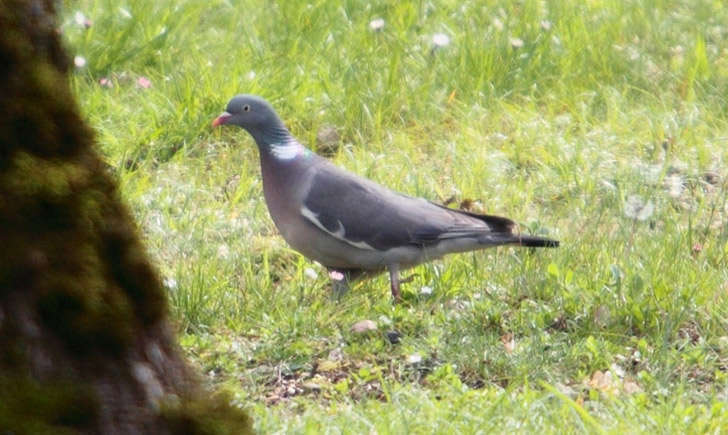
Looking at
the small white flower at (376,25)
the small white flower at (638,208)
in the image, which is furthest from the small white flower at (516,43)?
the small white flower at (638,208)

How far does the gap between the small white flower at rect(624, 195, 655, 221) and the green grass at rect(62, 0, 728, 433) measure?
0.05ft

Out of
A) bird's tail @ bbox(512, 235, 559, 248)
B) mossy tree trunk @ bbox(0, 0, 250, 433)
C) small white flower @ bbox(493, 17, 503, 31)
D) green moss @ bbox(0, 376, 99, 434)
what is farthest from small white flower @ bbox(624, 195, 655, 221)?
green moss @ bbox(0, 376, 99, 434)

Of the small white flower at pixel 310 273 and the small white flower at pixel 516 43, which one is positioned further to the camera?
the small white flower at pixel 516 43

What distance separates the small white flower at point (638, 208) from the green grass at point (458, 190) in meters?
0.01

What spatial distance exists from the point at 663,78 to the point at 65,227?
222 inches

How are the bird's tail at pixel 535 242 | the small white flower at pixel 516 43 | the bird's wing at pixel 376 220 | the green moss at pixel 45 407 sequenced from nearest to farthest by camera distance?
the green moss at pixel 45 407
the bird's tail at pixel 535 242
the bird's wing at pixel 376 220
the small white flower at pixel 516 43

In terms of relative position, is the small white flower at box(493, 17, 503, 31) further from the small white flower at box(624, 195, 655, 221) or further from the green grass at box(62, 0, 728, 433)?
the small white flower at box(624, 195, 655, 221)

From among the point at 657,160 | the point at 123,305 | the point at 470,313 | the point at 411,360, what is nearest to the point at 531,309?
the point at 470,313

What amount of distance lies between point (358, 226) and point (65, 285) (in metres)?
3.18

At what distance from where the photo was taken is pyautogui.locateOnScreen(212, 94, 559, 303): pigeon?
17.1 ft

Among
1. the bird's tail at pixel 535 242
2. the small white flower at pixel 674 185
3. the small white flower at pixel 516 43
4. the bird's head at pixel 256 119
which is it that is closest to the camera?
the bird's tail at pixel 535 242

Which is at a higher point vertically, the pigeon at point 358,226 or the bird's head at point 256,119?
the bird's head at point 256,119

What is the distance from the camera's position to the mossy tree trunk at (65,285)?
212cm

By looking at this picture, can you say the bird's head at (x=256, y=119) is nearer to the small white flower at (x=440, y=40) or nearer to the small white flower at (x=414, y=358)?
the small white flower at (x=414, y=358)
